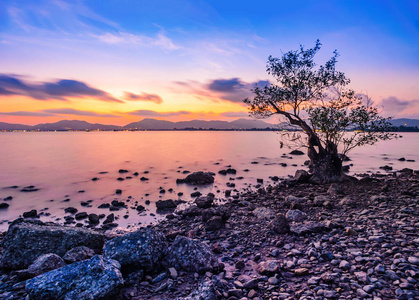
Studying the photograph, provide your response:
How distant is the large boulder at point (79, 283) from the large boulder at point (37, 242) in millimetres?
3045

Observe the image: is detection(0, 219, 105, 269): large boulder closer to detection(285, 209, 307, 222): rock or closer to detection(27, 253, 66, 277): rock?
detection(27, 253, 66, 277): rock

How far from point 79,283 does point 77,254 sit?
2.90 metres

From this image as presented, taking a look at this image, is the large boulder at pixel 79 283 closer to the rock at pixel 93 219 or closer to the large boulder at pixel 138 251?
the large boulder at pixel 138 251

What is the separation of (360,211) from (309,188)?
8.18m

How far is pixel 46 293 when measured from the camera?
6008 mm

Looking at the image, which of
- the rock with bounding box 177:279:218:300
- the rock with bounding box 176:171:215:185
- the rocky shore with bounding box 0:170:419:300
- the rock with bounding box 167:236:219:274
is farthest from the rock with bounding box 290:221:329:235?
the rock with bounding box 176:171:215:185

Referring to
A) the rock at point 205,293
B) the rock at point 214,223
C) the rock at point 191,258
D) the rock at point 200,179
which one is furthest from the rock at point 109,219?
the rock at point 200,179

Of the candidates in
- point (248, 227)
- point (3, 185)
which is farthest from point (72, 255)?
point (3, 185)

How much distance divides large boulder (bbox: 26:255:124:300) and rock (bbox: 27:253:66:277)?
4.09 feet

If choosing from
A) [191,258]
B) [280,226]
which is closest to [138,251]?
[191,258]

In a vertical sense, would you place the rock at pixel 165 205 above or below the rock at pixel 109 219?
above

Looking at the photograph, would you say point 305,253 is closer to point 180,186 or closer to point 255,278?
point 255,278

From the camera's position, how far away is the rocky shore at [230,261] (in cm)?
609

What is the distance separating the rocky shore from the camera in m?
6.09
